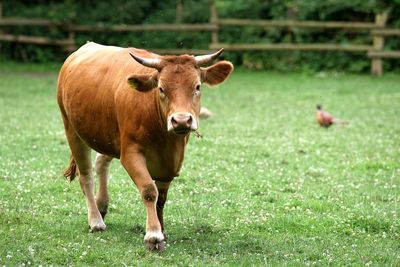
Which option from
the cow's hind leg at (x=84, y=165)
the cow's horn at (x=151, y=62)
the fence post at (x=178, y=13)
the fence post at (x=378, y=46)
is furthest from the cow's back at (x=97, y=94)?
the fence post at (x=178, y=13)

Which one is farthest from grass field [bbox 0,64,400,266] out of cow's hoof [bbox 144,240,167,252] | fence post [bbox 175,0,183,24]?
fence post [bbox 175,0,183,24]

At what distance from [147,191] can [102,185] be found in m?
1.50

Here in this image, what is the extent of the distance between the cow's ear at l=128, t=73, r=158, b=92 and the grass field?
152 centimetres

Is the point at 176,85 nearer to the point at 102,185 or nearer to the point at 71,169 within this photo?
the point at 102,185

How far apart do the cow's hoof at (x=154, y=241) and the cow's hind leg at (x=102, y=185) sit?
5.04 feet

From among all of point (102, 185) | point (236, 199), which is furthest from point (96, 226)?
point (236, 199)

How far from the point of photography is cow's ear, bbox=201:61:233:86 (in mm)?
7832

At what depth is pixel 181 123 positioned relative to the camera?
22.6ft

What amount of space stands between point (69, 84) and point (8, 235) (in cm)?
186

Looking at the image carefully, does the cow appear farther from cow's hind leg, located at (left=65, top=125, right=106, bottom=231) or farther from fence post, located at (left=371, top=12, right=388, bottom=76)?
fence post, located at (left=371, top=12, right=388, bottom=76)

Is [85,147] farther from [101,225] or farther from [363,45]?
[363,45]

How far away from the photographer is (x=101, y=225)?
8234 millimetres

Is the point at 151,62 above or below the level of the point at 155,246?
above

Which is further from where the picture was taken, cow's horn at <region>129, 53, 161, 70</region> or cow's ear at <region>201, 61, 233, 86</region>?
cow's ear at <region>201, 61, 233, 86</region>
